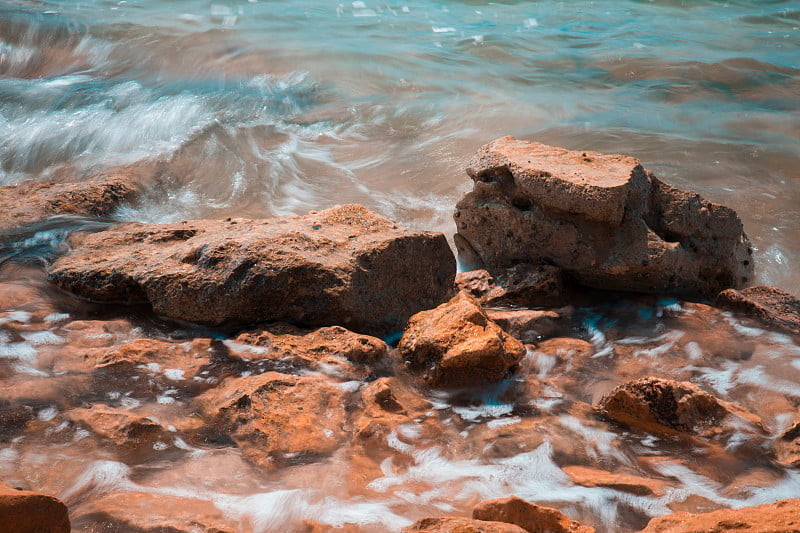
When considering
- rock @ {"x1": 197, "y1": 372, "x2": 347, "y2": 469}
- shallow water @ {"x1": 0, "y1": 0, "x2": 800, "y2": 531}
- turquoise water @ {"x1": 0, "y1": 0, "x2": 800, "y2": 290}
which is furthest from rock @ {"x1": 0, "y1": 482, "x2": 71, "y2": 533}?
turquoise water @ {"x1": 0, "y1": 0, "x2": 800, "y2": 290}

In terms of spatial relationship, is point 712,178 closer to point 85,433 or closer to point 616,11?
point 85,433

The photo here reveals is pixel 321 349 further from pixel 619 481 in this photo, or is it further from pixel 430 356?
pixel 619 481

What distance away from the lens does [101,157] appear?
23.0 ft

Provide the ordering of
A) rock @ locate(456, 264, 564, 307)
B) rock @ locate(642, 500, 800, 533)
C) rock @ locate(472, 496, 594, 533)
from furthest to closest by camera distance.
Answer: rock @ locate(456, 264, 564, 307) < rock @ locate(472, 496, 594, 533) < rock @ locate(642, 500, 800, 533)

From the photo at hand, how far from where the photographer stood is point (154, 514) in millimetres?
2117

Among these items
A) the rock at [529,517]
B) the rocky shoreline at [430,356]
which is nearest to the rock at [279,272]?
the rocky shoreline at [430,356]

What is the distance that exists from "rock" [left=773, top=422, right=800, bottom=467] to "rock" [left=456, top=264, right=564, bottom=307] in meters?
1.57

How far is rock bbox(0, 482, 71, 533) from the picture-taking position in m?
1.65

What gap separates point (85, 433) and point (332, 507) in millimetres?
1018

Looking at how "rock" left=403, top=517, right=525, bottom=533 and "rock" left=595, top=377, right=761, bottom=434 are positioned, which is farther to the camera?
"rock" left=595, top=377, right=761, bottom=434

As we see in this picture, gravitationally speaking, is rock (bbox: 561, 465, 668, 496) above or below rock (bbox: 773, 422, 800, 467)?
below

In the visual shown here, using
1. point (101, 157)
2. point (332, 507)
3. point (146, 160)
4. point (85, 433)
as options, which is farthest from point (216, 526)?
point (101, 157)

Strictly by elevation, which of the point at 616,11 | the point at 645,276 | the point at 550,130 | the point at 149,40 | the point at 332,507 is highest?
the point at 616,11

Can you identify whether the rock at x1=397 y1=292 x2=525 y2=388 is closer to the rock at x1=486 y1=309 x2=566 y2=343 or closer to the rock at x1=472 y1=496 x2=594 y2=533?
the rock at x1=486 y1=309 x2=566 y2=343
